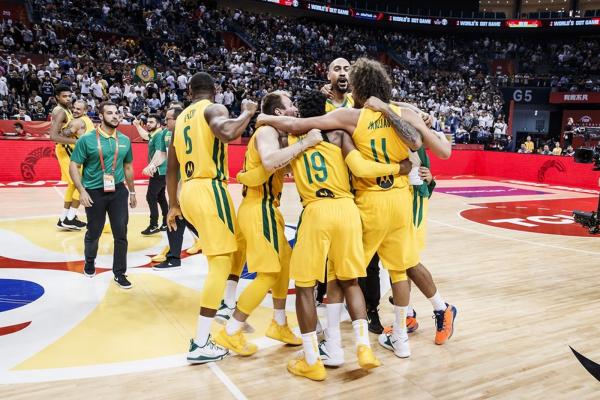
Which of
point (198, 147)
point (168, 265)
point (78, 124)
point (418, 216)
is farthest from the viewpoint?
point (78, 124)

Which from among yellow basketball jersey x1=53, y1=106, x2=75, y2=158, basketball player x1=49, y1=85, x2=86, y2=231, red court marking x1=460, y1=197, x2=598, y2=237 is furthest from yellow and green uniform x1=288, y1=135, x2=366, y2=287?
red court marking x1=460, y1=197, x2=598, y2=237

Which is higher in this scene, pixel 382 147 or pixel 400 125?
pixel 400 125

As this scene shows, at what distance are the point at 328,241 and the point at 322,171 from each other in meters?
0.42

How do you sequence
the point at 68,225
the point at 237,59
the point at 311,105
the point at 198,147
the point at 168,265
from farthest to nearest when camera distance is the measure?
the point at 237,59
the point at 68,225
the point at 168,265
the point at 198,147
the point at 311,105

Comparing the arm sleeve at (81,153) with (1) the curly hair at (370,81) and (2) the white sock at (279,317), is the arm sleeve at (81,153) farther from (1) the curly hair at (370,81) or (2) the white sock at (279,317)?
(1) the curly hair at (370,81)

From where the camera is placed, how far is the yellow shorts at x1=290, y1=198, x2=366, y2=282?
115 inches

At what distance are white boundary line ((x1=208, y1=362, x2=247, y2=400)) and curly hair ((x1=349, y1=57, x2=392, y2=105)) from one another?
187 cm

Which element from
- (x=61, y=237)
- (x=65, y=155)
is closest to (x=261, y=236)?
(x=61, y=237)

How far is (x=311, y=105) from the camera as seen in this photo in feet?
9.86

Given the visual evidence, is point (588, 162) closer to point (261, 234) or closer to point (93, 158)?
point (261, 234)

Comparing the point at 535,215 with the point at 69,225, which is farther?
the point at 535,215

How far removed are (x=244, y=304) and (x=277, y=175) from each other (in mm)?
865

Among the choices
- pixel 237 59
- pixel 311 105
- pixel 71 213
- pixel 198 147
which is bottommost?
pixel 71 213

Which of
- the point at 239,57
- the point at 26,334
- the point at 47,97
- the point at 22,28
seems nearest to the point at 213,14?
the point at 239,57
